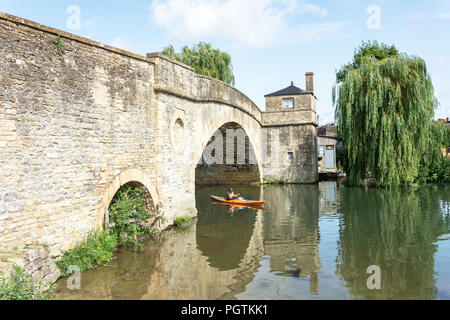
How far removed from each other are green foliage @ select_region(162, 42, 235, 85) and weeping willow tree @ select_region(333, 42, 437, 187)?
9.51 m

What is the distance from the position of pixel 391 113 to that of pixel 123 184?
12.1 metres

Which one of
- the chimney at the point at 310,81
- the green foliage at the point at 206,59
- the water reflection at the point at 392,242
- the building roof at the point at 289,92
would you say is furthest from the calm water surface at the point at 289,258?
the green foliage at the point at 206,59

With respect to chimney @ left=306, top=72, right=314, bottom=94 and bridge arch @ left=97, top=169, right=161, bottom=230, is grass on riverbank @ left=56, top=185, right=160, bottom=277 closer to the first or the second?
bridge arch @ left=97, top=169, right=161, bottom=230

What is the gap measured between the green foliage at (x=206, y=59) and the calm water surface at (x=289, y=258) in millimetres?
13540

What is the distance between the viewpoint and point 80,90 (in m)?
6.71

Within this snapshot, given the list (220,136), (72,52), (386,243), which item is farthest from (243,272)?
(220,136)

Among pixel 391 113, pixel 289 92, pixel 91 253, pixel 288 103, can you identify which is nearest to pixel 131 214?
pixel 91 253

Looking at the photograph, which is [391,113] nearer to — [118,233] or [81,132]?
[118,233]

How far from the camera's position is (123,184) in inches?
313

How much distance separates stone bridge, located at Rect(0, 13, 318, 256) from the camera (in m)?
5.54

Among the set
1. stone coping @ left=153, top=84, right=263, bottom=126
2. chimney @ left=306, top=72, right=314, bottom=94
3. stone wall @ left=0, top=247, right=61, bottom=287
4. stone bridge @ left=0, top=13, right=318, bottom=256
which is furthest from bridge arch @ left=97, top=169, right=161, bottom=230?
chimney @ left=306, top=72, right=314, bottom=94

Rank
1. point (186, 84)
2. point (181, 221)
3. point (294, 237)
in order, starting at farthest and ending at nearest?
point (186, 84), point (181, 221), point (294, 237)

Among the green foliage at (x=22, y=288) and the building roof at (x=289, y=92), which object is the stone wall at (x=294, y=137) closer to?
the building roof at (x=289, y=92)
